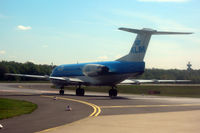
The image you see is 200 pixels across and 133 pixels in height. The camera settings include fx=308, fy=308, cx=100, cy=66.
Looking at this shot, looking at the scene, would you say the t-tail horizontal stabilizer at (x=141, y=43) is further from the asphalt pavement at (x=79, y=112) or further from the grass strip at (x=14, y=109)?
the grass strip at (x=14, y=109)

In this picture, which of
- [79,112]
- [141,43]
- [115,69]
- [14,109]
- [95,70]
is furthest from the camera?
[95,70]

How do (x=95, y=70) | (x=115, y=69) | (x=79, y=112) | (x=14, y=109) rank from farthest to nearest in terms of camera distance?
(x=95, y=70), (x=115, y=69), (x=14, y=109), (x=79, y=112)

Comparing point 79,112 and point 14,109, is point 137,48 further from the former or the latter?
point 14,109

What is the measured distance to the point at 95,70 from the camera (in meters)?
39.9

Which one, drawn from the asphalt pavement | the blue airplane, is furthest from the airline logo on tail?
the asphalt pavement

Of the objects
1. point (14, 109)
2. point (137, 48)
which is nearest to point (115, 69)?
point (137, 48)

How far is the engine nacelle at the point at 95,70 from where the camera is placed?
39.1 metres

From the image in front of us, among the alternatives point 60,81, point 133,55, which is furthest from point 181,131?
point 60,81


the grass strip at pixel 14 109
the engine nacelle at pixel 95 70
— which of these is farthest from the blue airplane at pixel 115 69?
the grass strip at pixel 14 109

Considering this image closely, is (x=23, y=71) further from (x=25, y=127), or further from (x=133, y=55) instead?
(x=25, y=127)

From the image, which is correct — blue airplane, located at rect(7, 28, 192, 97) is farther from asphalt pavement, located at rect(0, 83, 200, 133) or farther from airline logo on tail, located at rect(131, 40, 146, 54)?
asphalt pavement, located at rect(0, 83, 200, 133)

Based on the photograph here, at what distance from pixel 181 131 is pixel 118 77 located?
26.7 meters

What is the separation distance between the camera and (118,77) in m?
38.8

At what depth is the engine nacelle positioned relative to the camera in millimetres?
39062
